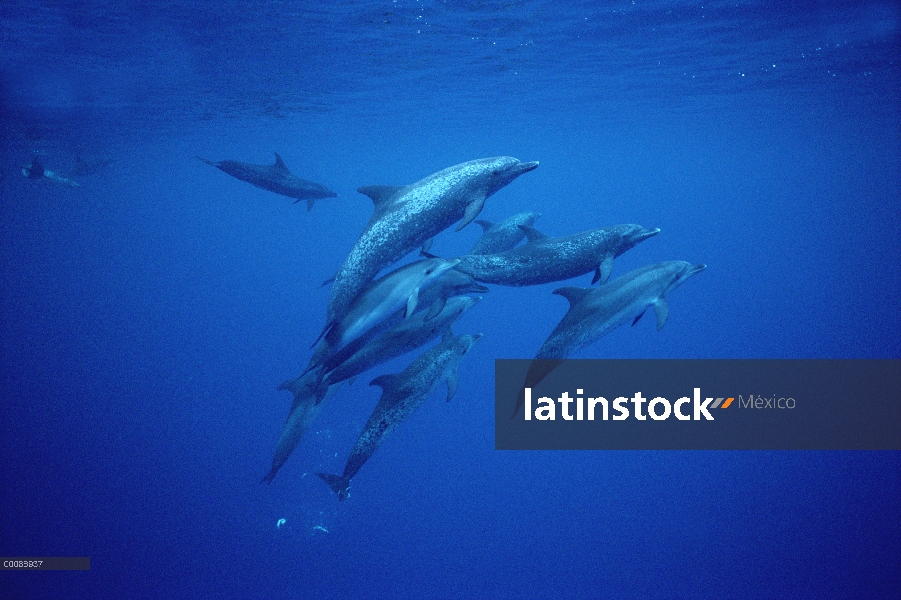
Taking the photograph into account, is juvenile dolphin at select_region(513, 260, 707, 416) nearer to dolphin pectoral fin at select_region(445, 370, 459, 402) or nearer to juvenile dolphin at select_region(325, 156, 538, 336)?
dolphin pectoral fin at select_region(445, 370, 459, 402)

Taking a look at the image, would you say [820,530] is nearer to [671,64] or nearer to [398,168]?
[671,64]

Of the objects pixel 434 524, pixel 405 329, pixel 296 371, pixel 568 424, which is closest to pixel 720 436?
pixel 568 424

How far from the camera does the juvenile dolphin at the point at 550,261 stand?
6113 mm

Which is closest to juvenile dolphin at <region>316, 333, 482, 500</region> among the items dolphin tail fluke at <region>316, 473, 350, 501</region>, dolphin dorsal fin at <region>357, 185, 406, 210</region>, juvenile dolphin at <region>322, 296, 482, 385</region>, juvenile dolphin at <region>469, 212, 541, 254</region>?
dolphin tail fluke at <region>316, 473, 350, 501</region>

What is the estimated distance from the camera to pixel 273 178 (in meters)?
11.0

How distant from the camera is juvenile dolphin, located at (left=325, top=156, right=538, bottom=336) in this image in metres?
5.41

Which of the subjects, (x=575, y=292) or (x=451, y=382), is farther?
(x=451, y=382)

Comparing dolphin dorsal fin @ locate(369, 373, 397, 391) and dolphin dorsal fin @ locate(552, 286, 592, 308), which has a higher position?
dolphin dorsal fin @ locate(552, 286, 592, 308)

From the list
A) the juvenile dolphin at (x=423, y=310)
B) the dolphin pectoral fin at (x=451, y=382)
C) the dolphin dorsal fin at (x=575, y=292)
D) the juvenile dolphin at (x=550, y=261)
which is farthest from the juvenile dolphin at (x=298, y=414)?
the dolphin dorsal fin at (x=575, y=292)

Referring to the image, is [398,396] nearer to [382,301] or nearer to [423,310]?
[423,310]

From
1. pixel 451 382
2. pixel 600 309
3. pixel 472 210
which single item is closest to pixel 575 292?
pixel 600 309

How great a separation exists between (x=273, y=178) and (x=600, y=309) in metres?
8.11

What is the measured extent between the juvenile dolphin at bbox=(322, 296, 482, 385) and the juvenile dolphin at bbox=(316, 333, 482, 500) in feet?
1.05

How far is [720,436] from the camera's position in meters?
18.9
